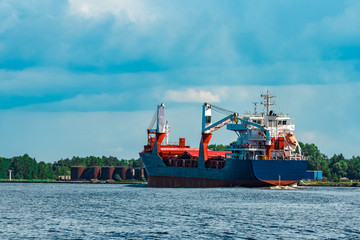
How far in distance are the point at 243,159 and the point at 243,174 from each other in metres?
2.91

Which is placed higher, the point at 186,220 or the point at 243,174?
the point at 243,174

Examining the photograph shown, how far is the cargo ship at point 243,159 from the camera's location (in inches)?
4072

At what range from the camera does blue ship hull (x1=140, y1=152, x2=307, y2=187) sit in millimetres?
102375

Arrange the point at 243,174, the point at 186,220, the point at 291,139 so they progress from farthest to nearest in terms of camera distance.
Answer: the point at 291,139 < the point at 243,174 < the point at 186,220

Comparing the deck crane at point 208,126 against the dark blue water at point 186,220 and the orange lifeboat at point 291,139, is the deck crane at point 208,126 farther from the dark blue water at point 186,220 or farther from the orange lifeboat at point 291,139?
the dark blue water at point 186,220

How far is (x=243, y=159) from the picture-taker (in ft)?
351

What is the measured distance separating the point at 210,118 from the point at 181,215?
58.8 m

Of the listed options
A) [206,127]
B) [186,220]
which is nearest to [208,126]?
[206,127]

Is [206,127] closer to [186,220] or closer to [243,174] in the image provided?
[243,174]

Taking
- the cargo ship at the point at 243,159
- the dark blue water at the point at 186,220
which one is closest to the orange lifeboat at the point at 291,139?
the cargo ship at the point at 243,159

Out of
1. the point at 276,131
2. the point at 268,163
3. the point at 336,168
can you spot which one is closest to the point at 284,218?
the point at 268,163

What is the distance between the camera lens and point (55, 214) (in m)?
63.4

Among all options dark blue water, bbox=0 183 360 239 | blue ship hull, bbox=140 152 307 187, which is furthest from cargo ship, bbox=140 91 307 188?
dark blue water, bbox=0 183 360 239

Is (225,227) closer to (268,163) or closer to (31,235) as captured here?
(31,235)
